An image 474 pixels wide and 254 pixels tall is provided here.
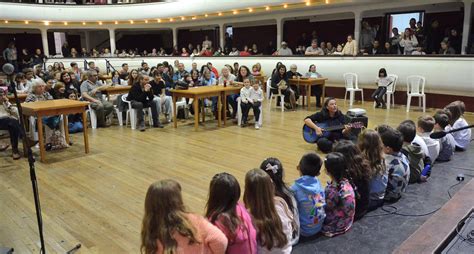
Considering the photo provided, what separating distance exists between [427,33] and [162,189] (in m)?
11.1

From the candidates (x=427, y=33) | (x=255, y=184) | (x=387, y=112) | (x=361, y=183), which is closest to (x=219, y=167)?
(x=361, y=183)

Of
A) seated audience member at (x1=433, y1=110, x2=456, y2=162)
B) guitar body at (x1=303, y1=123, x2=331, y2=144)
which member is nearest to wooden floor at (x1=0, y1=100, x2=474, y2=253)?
guitar body at (x1=303, y1=123, x2=331, y2=144)

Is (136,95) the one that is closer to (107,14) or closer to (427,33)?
(427,33)

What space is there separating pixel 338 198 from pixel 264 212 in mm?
885

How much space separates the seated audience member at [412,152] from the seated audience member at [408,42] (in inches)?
283

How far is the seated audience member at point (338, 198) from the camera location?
114 inches

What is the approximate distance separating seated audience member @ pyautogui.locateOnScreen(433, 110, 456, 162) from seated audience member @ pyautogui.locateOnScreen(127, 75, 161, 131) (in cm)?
476

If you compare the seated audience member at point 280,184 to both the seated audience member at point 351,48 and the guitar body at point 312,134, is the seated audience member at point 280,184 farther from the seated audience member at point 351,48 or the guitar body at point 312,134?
the seated audience member at point 351,48

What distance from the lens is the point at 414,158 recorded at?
13.5 feet

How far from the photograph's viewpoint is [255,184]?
7.47ft

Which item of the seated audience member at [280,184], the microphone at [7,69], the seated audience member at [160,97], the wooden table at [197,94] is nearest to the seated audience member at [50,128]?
the seated audience member at [160,97]

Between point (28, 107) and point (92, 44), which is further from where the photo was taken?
point (92, 44)

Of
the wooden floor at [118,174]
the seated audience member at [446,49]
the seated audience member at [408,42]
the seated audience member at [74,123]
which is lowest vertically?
the wooden floor at [118,174]

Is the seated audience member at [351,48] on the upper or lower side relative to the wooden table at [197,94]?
upper
